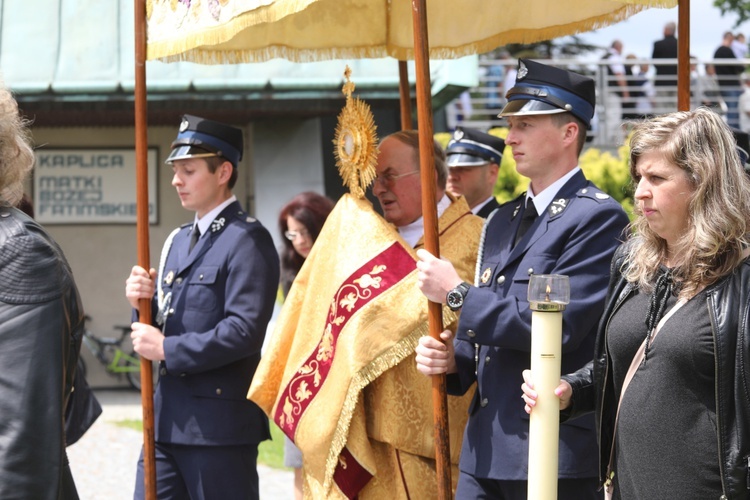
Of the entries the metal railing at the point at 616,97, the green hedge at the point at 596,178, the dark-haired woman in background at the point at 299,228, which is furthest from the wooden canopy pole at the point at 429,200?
the metal railing at the point at 616,97

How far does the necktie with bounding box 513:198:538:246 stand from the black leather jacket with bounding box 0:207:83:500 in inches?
64.1

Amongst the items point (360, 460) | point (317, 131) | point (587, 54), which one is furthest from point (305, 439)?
point (587, 54)

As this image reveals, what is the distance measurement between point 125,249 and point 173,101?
2798mm

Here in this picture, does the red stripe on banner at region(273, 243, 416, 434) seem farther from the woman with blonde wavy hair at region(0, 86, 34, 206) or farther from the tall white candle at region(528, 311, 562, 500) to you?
the woman with blonde wavy hair at region(0, 86, 34, 206)

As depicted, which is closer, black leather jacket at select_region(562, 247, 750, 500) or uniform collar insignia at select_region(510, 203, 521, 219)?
black leather jacket at select_region(562, 247, 750, 500)

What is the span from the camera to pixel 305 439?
404cm

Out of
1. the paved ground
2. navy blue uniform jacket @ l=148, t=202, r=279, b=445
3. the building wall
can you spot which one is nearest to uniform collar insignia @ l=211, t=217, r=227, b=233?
navy blue uniform jacket @ l=148, t=202, r=279, b=445

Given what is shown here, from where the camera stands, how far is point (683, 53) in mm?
3770

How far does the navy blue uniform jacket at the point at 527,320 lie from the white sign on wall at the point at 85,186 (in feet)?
29.1

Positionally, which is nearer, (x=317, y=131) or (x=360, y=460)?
(x=360, y=460)

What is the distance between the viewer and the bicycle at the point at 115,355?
39.0ft

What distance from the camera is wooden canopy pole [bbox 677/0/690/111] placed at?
3703mm

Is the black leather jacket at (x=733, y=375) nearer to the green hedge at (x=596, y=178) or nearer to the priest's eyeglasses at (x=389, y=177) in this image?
the priest's eyeglasses at (x=389, y=177)

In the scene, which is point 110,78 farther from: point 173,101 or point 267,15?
point 267,15
